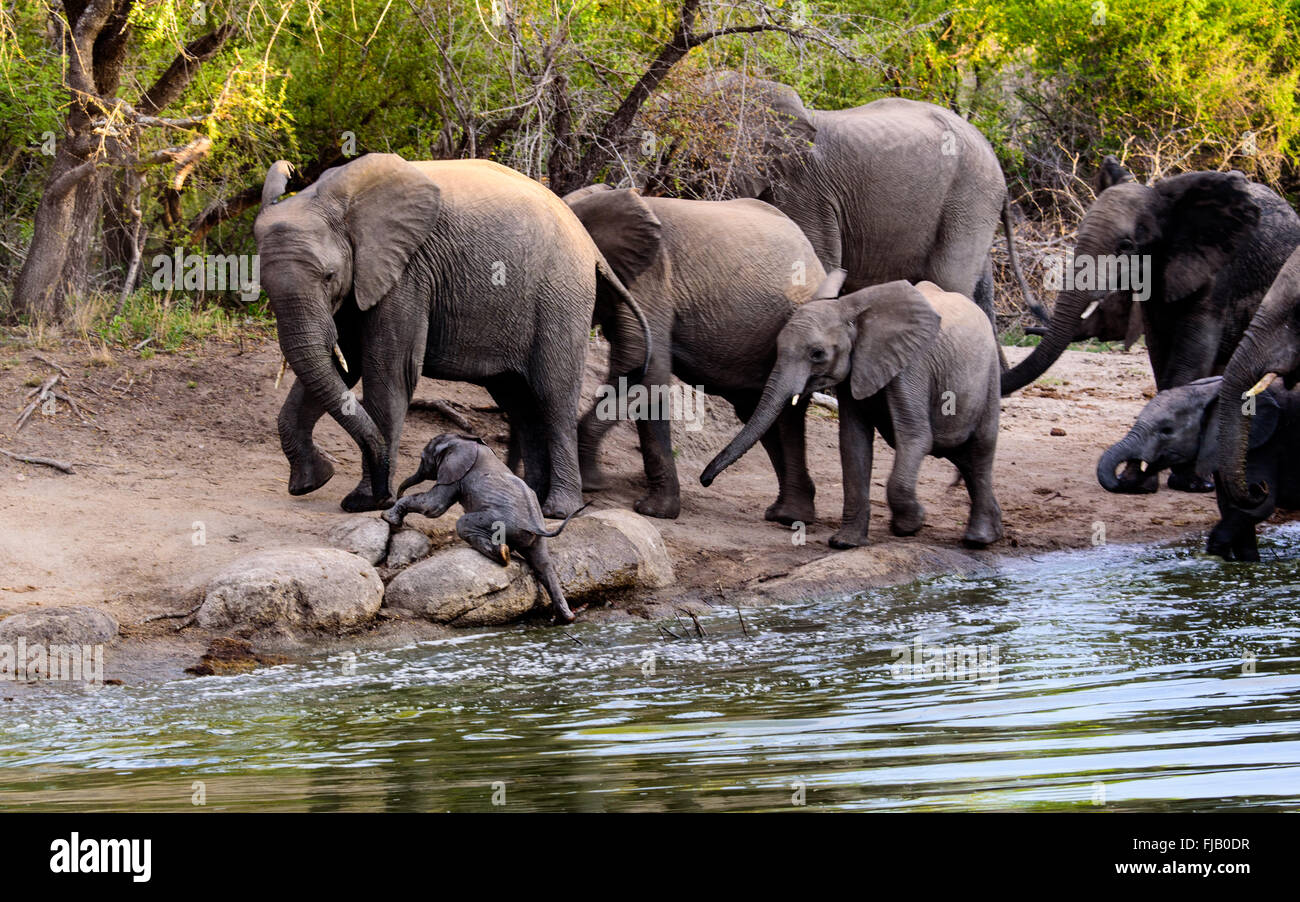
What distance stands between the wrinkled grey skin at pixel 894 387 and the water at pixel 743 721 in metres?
1.51

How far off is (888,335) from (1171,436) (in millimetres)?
2067

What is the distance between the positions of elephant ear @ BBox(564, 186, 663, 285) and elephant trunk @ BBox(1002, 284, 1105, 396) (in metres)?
3.35

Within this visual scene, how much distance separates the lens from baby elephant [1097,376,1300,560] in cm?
1053

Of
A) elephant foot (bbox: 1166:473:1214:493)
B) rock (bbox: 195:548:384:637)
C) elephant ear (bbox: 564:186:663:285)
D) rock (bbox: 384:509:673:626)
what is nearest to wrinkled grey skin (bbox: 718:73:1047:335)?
elephant foot (bbox: 1166:473:1214:493)

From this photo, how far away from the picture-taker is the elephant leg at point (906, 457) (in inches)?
425

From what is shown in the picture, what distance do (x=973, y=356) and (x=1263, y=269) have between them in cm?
315

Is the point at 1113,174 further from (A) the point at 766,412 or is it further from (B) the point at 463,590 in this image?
(B) the point at 463,590

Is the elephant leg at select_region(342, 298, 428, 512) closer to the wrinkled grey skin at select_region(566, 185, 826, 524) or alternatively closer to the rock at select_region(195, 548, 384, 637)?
the rock at select_region(195, 548, 384, 637)

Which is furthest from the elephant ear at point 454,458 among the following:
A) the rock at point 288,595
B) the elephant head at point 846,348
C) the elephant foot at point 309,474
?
the elephant head at point 846,348

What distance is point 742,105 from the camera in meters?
12.3

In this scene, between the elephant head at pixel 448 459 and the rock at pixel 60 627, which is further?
the elephant head at pixel 448 459

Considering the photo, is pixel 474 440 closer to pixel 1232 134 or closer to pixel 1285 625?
pixel 1285 625

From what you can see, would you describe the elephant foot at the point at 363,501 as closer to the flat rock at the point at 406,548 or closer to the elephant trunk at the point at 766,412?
the flat rock at the point at 406,548

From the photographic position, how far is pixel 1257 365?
9867 mm
